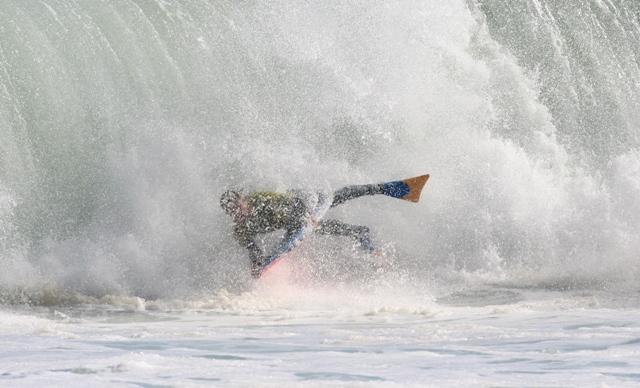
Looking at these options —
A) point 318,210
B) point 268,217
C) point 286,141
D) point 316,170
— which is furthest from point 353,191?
point 286,141

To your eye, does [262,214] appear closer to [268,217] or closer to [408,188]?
[268,217]

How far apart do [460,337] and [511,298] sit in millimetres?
2834

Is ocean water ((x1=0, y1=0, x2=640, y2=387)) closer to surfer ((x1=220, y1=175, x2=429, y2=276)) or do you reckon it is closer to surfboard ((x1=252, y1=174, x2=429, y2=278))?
surfboard ((x1=252, y1=174, x2=429, y2=278))

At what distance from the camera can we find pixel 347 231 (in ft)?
36.3

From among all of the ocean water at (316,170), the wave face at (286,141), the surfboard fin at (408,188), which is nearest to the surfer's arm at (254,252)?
the ocean water at (316,170)

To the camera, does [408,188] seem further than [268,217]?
Yes

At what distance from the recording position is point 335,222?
36.4ft

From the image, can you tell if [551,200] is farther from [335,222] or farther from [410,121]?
[335,222]

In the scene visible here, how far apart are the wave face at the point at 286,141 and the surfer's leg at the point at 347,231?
0.32 metres

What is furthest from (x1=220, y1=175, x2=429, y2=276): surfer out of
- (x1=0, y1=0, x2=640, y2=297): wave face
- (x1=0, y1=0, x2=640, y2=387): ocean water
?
(x1=0, y1=0, x2=640, y2=297): wave face

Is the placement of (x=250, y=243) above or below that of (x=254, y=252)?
above

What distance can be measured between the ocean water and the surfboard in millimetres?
316

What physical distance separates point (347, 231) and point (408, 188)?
94cm

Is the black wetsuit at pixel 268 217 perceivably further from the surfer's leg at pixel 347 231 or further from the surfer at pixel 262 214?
the surfer's leg at pixel 347 231
